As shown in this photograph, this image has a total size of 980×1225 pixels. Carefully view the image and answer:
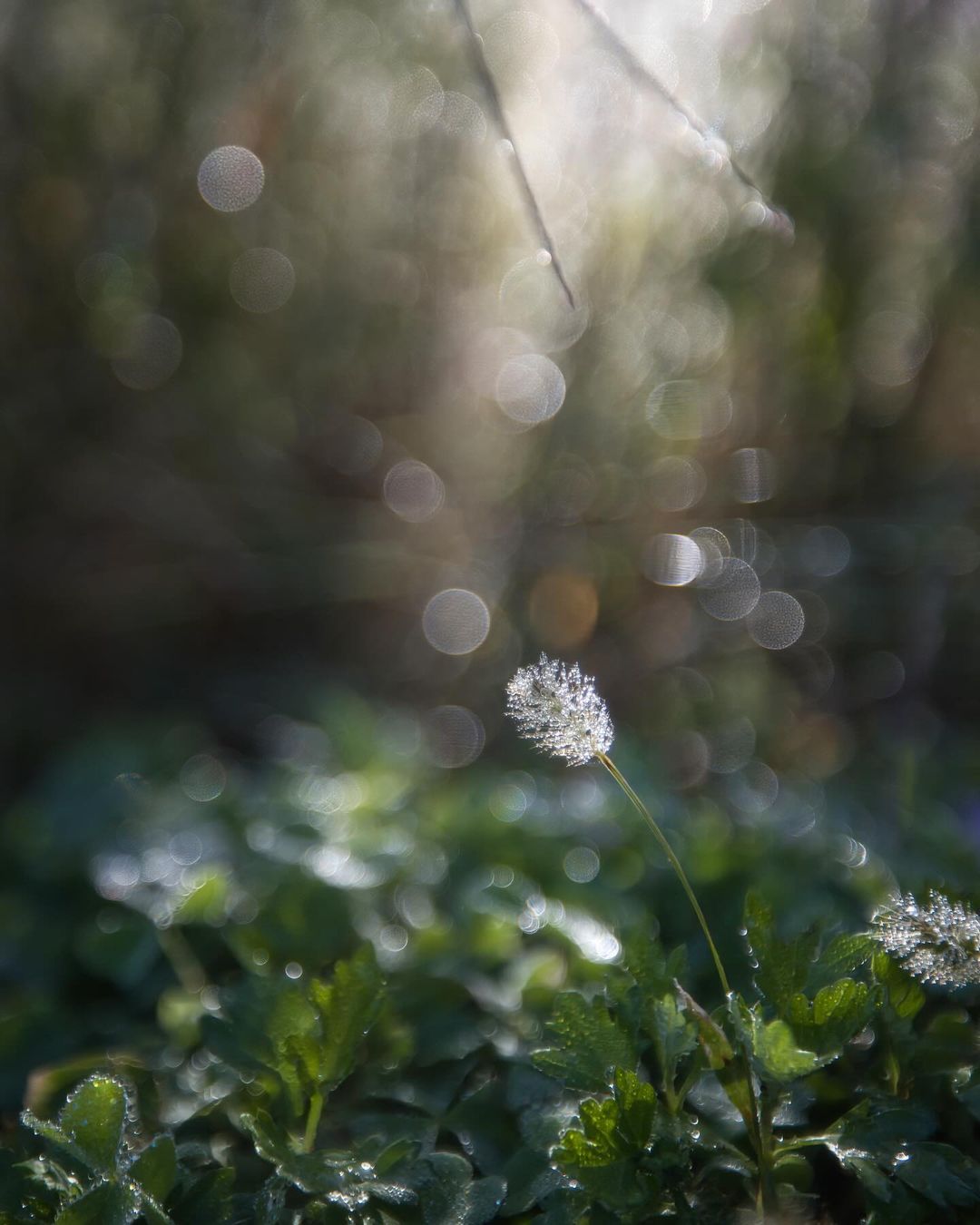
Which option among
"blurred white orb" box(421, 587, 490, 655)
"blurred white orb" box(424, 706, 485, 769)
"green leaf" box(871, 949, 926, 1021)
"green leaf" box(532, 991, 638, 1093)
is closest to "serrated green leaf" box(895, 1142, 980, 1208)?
"green leaf" box(871, 949, 926, 1021)

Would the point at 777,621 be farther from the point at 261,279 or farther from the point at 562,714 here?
the point at 562,714

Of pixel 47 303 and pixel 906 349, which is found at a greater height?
pixel 906 349

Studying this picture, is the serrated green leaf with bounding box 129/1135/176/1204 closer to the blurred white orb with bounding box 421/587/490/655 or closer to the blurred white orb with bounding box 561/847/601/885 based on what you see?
the blurred white orb with bounding box 561/847/601/885

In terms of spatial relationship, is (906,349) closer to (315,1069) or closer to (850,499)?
(850,499)

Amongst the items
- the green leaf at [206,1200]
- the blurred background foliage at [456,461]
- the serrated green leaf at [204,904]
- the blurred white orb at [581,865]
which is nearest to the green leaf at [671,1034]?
the green leaf at [206,1200]

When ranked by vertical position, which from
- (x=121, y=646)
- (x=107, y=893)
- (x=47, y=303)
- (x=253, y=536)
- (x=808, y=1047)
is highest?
(x=808, y=1047)

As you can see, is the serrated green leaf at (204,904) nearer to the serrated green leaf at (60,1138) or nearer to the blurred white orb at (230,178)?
the serrated green leaf at (60,1138)

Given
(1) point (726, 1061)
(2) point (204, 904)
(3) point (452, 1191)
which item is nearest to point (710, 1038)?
(1) point (726, 1061)

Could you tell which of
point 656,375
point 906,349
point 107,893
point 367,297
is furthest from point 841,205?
point 107,893
